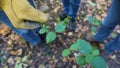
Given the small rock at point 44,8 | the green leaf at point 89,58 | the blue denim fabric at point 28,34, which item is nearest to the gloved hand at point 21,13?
the green leaf at point 89,58

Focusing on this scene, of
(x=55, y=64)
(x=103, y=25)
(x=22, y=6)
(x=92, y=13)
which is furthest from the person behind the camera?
(x=92, y=13)

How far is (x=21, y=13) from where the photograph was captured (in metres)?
1.45

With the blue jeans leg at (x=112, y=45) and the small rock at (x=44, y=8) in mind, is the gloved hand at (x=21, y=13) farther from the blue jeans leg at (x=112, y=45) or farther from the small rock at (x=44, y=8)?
the small rock at (x=44, y=8)

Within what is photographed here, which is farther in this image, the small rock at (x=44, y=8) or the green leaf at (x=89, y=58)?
the small rock at (x=44, y=8)

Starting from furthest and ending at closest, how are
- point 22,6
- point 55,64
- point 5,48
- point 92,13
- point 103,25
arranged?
point 92,13 < point 5,48 < point 55,64 < point 103,25 < point 22,6

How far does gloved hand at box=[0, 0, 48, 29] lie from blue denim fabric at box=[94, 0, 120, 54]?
2.47 ft

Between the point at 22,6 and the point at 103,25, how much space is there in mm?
1070

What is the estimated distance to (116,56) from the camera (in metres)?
2.45

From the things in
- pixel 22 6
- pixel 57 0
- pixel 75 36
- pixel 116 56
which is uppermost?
pixel 22 6

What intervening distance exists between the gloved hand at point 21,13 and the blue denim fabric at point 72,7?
93cm

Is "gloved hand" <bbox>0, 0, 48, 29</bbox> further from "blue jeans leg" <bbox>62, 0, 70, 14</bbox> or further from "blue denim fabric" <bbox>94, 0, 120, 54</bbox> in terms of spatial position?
"blue jeans leg" <bbox>62, 0, 70, 14</bbox>

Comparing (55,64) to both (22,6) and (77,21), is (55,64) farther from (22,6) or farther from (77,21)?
(22,6)

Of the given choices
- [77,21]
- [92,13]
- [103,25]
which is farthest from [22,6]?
[92,13]

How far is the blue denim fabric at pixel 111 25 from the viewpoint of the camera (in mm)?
1906
